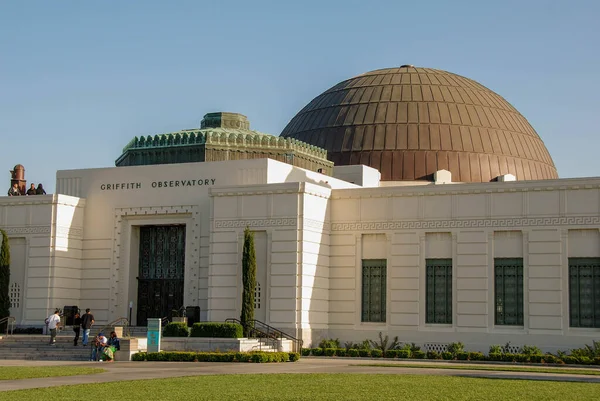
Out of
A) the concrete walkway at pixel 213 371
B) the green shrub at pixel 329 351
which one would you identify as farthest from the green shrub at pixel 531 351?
the green shrub at pixel 329 351

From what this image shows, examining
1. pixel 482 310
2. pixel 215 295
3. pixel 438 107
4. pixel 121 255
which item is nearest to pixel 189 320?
pixel 215 295

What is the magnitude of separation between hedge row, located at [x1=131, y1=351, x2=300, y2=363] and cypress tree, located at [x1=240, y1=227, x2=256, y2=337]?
14.7ft

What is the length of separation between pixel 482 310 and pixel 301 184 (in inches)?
361

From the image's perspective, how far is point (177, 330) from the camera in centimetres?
4150

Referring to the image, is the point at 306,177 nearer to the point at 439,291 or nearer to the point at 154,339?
the point at 439,291

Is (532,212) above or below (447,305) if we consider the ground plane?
above

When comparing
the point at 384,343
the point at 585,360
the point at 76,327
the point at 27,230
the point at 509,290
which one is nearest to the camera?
the point at 585,360

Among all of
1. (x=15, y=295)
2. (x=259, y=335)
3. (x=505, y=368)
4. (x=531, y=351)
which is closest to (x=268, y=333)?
(x=259, y=335)

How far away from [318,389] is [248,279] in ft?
58.1

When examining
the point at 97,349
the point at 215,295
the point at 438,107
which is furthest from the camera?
the point at 438,107

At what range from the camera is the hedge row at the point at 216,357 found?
37009 mm

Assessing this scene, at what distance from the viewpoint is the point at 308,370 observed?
32.7m

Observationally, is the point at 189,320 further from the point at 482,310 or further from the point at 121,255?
the point at 482,310

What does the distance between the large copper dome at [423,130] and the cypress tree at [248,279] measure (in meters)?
15.4
